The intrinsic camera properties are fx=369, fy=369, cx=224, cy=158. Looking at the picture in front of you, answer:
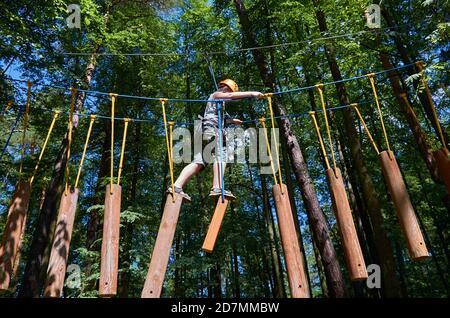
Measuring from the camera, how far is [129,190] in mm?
11828

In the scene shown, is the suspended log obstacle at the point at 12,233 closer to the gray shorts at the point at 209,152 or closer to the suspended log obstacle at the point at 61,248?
the suspended log obstacle at the point at 61,248

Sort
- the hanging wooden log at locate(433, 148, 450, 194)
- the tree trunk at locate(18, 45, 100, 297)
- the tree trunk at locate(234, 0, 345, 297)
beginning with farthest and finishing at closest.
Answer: the tree trunk at locate(18, 45, 100, 297), the tree trunk at locate(234, 0, 345, 297), the hanging wooden log at locate(433, 148, 450, 194)

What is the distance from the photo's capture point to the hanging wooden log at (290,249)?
8.79 ft

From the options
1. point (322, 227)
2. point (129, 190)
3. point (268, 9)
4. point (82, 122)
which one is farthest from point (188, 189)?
point (322, 227)

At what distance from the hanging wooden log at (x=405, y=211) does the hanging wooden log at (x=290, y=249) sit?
88 centimetres

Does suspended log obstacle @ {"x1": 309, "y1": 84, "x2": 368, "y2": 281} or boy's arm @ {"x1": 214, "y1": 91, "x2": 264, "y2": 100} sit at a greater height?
boy's arm @ {"x1": 214, "y1": 91, "x2": 264, "y2": 100}

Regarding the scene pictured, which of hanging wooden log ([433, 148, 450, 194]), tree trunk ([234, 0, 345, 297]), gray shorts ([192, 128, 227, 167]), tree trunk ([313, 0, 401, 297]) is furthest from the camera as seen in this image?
tree trunk ([313, 0, 401, 297])

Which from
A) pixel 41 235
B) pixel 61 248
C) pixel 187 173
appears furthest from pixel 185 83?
pixel 61 248

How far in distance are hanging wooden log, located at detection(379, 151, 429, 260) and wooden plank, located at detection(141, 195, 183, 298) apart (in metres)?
1.80

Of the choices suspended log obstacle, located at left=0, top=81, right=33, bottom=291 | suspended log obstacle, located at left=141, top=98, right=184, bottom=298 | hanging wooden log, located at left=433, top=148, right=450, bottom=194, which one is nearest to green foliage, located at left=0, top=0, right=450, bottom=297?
hanging wooden log, located at left=433, top=148, right=450, bottom=194

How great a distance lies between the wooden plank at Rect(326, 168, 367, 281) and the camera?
9.20ft

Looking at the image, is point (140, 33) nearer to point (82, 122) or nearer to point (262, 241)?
point (82, 122)

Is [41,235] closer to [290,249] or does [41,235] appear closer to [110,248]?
[110,248]

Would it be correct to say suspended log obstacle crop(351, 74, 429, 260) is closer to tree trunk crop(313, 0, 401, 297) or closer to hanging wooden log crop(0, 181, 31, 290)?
hanging wooden log crop(0, 181, 31, 290)
